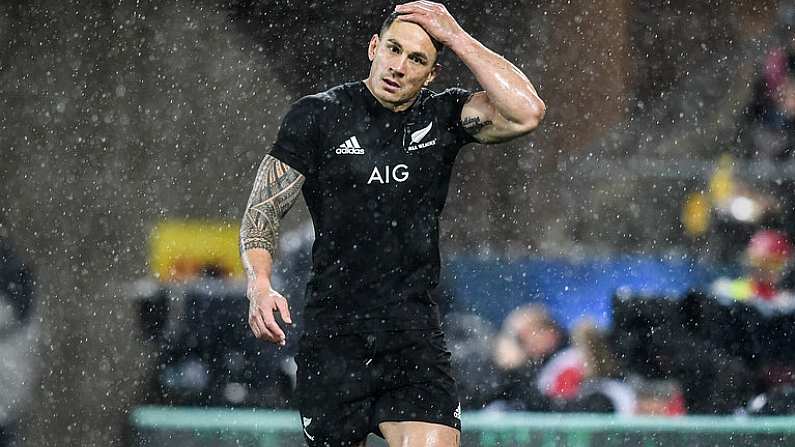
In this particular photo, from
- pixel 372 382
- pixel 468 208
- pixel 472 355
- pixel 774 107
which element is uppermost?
pixel 774 107

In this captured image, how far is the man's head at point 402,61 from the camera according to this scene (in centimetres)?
265

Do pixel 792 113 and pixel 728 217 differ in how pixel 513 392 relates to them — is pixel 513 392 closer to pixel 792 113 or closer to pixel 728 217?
pixel 728 217

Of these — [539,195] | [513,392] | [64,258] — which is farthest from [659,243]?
[64,258]

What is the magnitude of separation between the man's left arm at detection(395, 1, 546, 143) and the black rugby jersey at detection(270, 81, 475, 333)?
114 millimetres

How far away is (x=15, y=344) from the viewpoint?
20.0 ft

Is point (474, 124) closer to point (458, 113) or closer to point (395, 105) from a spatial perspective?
point (458, 113)

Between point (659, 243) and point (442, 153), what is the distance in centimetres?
419

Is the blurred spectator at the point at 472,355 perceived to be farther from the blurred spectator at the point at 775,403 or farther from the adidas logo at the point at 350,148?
the adidas logo at the point at 350,148

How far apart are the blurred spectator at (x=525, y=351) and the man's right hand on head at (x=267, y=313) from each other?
156 inches

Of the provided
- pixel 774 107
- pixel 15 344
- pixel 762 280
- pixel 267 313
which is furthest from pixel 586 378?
pixel 267 313

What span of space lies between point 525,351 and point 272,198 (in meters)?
3.85

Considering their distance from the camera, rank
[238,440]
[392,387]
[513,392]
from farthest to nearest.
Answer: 1. [513,392]
2. [238,440]
3. [392,387]

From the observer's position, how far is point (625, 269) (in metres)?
6.54

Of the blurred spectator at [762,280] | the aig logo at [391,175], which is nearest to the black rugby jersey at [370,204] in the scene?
the aig logo at [391,175]
